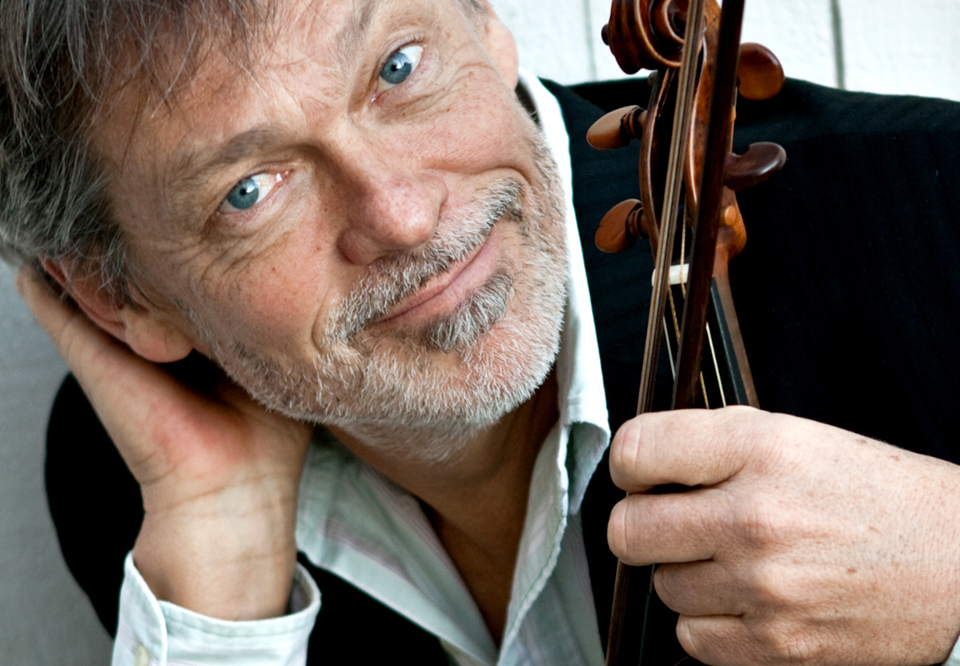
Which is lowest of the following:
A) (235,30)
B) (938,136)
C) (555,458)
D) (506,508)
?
(506,508)

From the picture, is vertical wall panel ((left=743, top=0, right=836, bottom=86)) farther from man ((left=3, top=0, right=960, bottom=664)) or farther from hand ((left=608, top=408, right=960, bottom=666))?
hand ((left=608, top=408, right=960, bottom=666))

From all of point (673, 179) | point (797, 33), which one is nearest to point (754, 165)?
point (673, 179)

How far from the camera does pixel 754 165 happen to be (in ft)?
2.10

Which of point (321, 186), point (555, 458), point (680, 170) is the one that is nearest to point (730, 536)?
point (680, 170)

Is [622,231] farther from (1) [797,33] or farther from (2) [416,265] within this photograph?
(1) [797,33]

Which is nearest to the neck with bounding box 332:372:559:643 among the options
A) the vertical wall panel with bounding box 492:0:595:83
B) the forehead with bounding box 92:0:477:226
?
the forehead with bounding box 92:0:477:226

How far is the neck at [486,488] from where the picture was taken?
3.90 feet

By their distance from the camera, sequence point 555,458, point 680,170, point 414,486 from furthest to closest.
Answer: point 414,486
point 555,458
point 680,170

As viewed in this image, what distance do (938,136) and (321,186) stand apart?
0.66 m

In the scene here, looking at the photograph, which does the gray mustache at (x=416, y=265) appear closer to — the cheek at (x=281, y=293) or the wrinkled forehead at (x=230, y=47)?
the cheek at (x=281, y=293)

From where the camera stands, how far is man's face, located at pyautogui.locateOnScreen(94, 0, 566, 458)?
878mm

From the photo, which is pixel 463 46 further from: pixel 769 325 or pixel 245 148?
pixel 769 325

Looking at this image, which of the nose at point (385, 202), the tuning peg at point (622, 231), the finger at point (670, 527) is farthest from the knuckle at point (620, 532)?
the nose at point (385, 202)

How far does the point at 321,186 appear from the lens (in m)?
0.93
